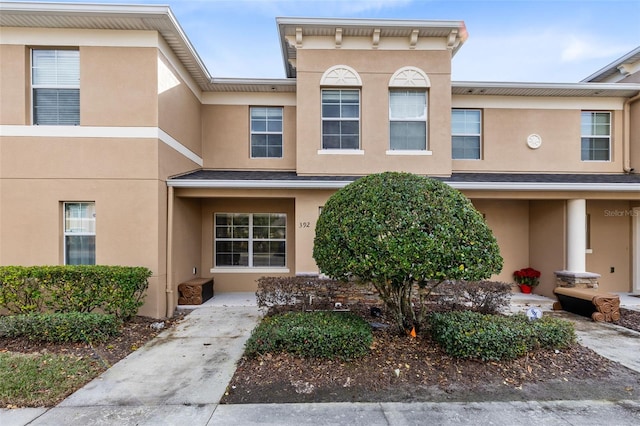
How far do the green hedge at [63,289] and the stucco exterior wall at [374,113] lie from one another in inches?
193

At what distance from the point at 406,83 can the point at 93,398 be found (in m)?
8.88

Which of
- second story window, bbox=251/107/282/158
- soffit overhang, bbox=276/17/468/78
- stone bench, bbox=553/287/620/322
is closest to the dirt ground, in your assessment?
stone bench, bbox=553/287/620/322

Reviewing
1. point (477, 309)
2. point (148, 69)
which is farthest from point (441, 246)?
point (148, 69)

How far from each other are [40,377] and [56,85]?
5971mm

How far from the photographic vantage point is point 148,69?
659 centimetres

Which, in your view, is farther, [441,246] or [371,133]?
[371,133]

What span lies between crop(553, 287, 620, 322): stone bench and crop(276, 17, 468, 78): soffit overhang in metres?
6.81

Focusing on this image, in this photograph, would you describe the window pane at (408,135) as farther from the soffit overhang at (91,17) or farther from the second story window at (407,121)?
the soffit overhang at (91,17)

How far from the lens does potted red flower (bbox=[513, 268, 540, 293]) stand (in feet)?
28.8

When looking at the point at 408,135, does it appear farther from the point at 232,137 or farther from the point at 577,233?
the point at 232,137

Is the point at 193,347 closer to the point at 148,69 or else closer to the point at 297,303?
the point at 297,303

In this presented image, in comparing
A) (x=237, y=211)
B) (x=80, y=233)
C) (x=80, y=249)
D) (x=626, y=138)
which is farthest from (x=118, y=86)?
(x=626, y=138)

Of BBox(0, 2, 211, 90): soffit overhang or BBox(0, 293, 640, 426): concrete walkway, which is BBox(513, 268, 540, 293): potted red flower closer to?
BBox(0, 293, 640, 426): concrete walkway

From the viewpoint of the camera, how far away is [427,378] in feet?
12.9
